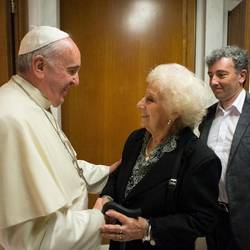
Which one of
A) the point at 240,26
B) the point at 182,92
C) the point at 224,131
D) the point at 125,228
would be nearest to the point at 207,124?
the point at 224,131

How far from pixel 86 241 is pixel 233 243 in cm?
104

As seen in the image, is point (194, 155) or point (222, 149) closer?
point (194, 155)

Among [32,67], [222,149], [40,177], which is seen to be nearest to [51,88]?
[32,67]

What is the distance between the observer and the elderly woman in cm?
122

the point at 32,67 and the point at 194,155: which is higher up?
the point at 32,67

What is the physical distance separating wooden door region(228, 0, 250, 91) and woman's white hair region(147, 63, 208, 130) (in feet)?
3.64

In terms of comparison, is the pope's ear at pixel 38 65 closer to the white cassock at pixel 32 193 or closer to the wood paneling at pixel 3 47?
the white cassock at pixel 32 193

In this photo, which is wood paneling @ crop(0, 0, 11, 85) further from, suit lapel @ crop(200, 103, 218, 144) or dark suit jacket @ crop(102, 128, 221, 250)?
suit lapel @ crop(200, 103, 218, 144)

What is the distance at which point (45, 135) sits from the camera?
3.96 feet

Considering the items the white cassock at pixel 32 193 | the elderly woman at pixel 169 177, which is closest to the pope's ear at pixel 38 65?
the white cassock at pixel 32 193

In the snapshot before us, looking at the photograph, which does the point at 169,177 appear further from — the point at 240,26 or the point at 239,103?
the point at 240,26

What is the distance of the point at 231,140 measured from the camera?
6.07 feet

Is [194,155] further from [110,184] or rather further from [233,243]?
[233,243]

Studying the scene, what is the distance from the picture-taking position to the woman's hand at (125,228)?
121 cm
